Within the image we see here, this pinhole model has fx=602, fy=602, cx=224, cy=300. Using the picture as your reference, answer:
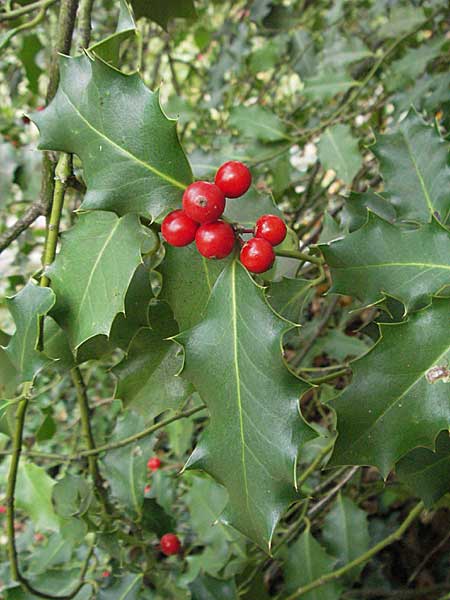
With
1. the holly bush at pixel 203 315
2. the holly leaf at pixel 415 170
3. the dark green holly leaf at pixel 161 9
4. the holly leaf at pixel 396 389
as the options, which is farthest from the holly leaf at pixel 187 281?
the dark green holly leaf at pixel 161 9

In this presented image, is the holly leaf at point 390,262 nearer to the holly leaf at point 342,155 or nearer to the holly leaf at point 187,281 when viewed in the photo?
the holly leaf at point 187,281

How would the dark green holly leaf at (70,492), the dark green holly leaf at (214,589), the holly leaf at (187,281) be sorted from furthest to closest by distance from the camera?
the dark green holly leaf at (70,492), the dark green holly leaf at (214,589), the holly leaf at (187,281)

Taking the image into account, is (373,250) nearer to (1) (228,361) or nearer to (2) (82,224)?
(1) (228,361)

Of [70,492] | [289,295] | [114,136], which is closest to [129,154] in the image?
[114,136]

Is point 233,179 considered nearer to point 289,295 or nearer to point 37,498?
point 289,295

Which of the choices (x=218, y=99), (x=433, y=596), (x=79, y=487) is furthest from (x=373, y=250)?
(x=218, y=99)

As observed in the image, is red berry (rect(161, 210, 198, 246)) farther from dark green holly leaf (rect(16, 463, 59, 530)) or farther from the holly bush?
dark green holly leaf (rect(16, 463, 59, 530))
